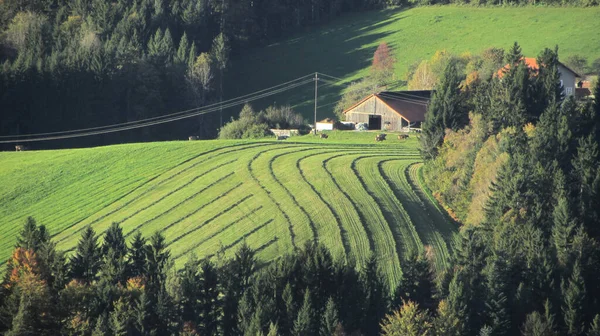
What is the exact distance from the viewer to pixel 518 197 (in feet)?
214

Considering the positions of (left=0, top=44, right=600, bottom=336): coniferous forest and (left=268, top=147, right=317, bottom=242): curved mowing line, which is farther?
(left=268, top=147, right=317, bottom=242): curved mowing line

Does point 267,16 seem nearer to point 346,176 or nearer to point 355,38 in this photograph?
point 355,38

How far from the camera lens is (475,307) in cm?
5353

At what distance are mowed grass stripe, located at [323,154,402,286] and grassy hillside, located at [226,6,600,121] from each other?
41.6m

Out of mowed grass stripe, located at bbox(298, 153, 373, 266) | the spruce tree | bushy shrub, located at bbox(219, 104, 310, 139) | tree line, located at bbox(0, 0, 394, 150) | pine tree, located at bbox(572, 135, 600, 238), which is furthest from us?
tree line, located at bbox(0, 0, 394, 150)

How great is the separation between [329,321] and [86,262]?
14850 mm

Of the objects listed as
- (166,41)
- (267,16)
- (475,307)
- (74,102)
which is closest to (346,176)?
Result: (475,307)

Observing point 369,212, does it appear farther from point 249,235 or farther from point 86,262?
point 86,262

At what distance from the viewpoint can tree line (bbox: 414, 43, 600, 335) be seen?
54.5 m

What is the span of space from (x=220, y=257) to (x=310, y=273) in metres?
6.11

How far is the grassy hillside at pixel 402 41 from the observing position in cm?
12256

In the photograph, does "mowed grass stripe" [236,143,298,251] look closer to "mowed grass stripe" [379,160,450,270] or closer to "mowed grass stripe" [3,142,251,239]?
"mowed grass stripe" [3,142,251,239]

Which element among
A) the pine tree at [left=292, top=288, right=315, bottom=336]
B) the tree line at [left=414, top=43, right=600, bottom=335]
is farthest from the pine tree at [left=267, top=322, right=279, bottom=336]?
the tree line at [left=414, top=43, right=600, bottom=335]

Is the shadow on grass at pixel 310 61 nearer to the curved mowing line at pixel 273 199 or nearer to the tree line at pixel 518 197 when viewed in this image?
the curved mowing line at pixel 273 199
